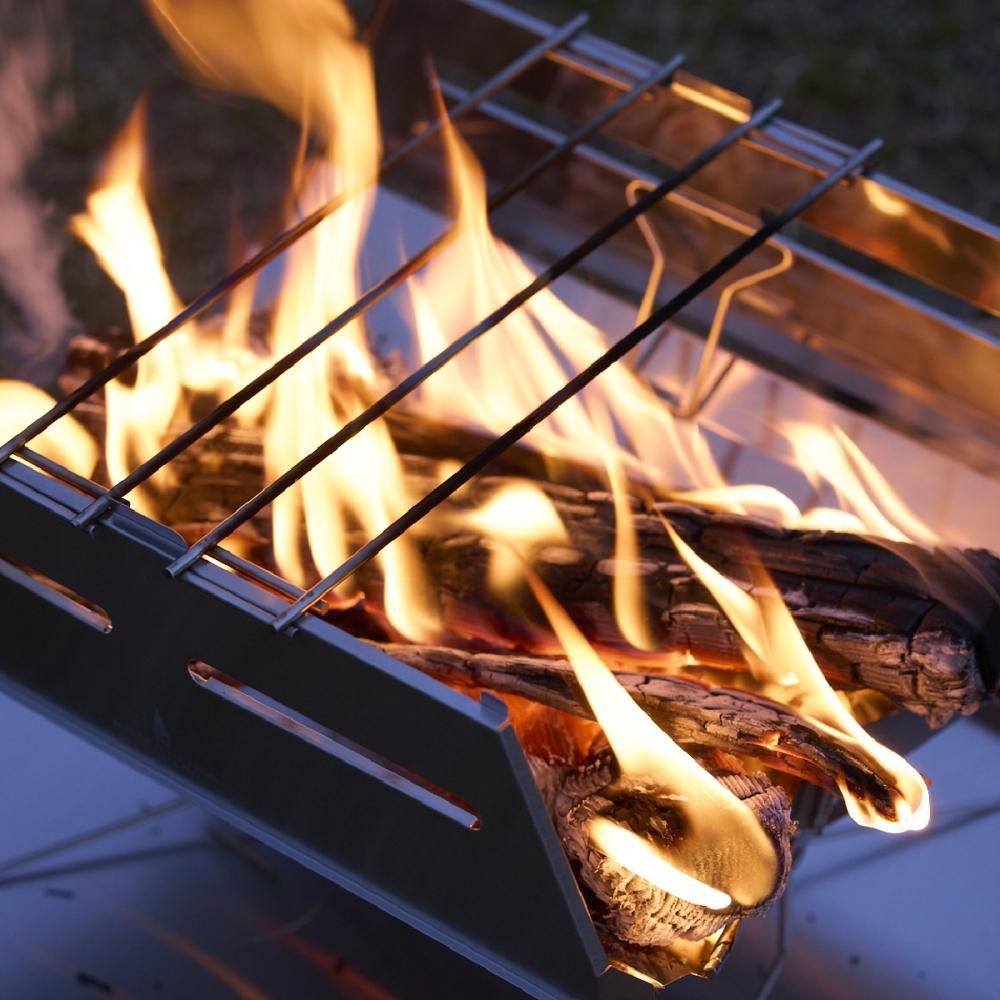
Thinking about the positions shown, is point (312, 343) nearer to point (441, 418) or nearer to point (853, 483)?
point (441, 418)

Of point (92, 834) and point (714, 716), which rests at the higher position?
point (714, 716)

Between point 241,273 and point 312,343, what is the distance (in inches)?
5.2

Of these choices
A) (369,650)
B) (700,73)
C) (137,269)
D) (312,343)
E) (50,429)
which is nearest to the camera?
(369,650)

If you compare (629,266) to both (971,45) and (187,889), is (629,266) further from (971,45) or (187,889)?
(971,45)

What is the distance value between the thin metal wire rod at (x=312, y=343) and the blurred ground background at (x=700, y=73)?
103 cm

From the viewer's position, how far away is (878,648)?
1118mm

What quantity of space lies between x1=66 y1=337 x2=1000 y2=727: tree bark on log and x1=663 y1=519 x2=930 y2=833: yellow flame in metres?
0.02

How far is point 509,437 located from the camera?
1104 millimetres

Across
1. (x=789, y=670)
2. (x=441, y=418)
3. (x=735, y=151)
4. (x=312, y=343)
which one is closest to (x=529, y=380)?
(x=441, y=418)

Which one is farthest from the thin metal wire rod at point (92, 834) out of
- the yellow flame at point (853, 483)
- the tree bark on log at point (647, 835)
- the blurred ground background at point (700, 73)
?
the blurred ground background at point (700, 73)

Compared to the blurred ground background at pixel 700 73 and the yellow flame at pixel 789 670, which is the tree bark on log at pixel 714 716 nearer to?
the yellow flame at pixel 789 670

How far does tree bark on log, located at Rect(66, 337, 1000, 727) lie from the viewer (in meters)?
1.11

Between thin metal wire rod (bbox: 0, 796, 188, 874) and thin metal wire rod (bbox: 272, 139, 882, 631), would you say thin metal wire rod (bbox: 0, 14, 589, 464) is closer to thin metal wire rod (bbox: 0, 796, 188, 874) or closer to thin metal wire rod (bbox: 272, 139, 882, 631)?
thin metal wire rod (bbox: 272, 139, 882, 631)

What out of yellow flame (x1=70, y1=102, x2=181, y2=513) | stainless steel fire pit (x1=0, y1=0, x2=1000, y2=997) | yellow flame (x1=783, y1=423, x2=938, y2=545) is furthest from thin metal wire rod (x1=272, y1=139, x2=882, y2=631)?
yellow flame (x1=70, y1=102, x2=181, y2=513)
